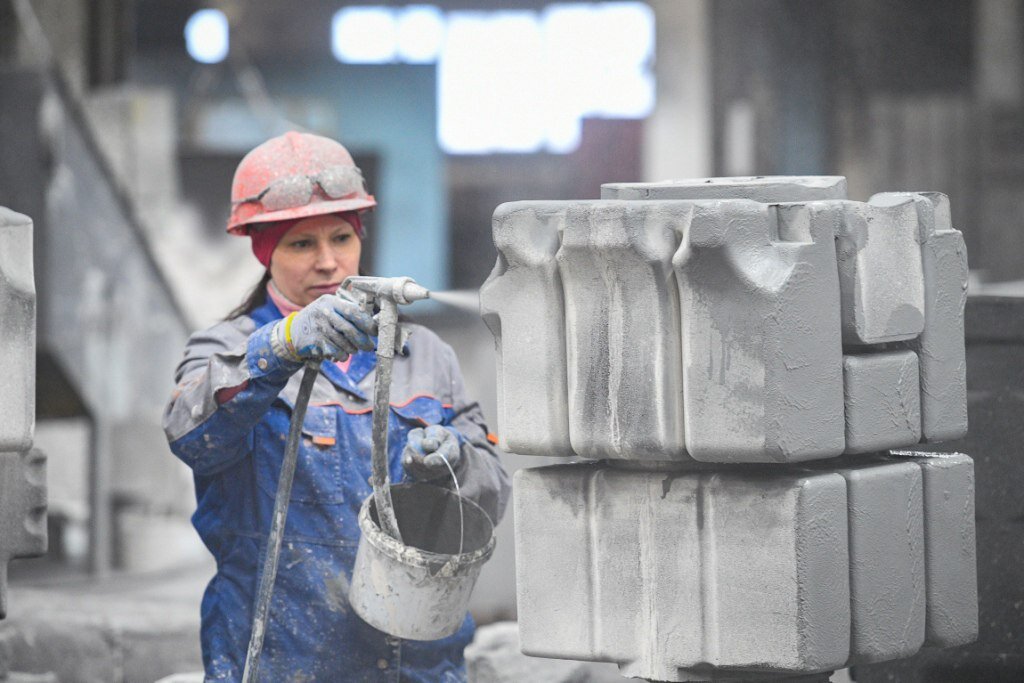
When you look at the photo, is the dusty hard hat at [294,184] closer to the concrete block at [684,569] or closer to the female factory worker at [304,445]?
the female factory worker at [304,445]

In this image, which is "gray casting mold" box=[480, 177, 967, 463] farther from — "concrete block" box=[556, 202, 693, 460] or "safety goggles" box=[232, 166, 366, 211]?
"safety goggles" box=[232, 166, 366, 211]

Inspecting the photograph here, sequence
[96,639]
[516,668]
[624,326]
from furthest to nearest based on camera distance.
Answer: [96,639] < [516,668] < [624,326]

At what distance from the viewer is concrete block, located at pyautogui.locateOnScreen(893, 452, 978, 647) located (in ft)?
10.7

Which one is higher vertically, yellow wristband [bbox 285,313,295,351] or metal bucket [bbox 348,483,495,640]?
yellow wristband [bbox 285,313,295,351]

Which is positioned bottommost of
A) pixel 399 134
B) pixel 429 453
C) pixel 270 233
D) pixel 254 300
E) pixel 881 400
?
pixel 429 453

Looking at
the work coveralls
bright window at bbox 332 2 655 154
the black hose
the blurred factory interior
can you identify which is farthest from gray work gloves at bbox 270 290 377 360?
bright window at bbox 332 2 655 154

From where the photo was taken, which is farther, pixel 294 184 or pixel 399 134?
pixel 399 134

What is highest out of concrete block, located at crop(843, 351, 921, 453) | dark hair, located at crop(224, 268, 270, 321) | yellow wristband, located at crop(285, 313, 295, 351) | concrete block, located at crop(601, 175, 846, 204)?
concrete block, located at crop(601, 175, 846, 204)

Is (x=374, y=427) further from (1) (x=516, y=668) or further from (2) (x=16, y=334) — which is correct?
(1) (x=516, y=668)

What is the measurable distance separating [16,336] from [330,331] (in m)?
0.66

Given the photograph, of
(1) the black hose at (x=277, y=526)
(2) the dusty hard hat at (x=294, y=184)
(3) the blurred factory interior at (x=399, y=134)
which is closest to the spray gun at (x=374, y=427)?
(1) the black hose at (x=277, y=526)

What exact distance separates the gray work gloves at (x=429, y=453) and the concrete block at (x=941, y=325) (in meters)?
1.00

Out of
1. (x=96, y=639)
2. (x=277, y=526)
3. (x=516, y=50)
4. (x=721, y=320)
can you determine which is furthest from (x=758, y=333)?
(x=516, y=50)

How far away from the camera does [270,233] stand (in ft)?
12.5
